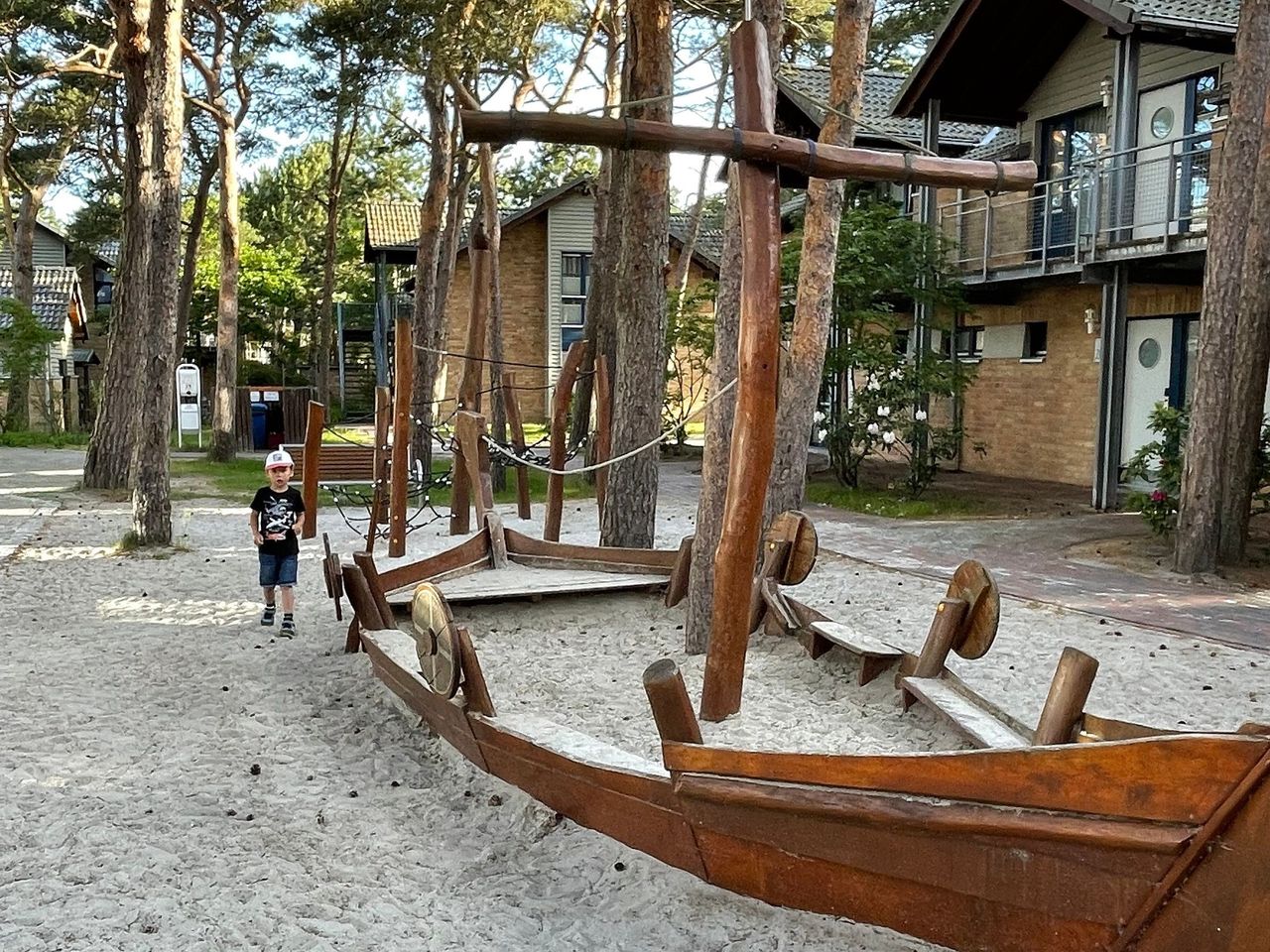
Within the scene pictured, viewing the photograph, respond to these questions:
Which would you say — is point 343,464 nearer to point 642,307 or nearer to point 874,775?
point 642,307

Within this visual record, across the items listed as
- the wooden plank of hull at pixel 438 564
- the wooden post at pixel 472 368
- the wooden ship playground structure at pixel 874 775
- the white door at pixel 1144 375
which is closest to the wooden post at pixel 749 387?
the wooden ship playground structure at pixel 874 775

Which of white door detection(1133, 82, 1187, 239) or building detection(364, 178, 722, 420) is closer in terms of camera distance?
white door detection(1133, 82, 1187, 239)

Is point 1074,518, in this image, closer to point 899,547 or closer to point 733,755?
point 899,547

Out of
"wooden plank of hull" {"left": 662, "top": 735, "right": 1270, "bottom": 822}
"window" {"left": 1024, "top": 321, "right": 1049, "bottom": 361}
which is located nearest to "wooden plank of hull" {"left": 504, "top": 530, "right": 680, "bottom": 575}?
"wooden plank of hull" {"left": 662, "top": 735, "right": 1270, "bottom": 822}

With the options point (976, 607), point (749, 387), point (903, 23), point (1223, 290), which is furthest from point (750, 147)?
point (903, 23)

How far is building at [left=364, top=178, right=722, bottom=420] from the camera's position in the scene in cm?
3606

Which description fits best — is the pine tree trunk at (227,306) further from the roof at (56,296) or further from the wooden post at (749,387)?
the wooden post at (749,387)

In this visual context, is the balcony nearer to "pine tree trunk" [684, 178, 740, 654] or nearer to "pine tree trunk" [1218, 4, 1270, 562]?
"pine tree trunk" [1218, 4, 1270, 562]

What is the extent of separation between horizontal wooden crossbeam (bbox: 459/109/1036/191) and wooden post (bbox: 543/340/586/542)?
6.84m

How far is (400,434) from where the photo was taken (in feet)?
34.3

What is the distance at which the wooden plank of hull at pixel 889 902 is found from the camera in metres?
3.07

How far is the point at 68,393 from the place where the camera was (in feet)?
115

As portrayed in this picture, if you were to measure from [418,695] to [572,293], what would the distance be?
3224 cm

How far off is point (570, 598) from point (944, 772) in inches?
210
